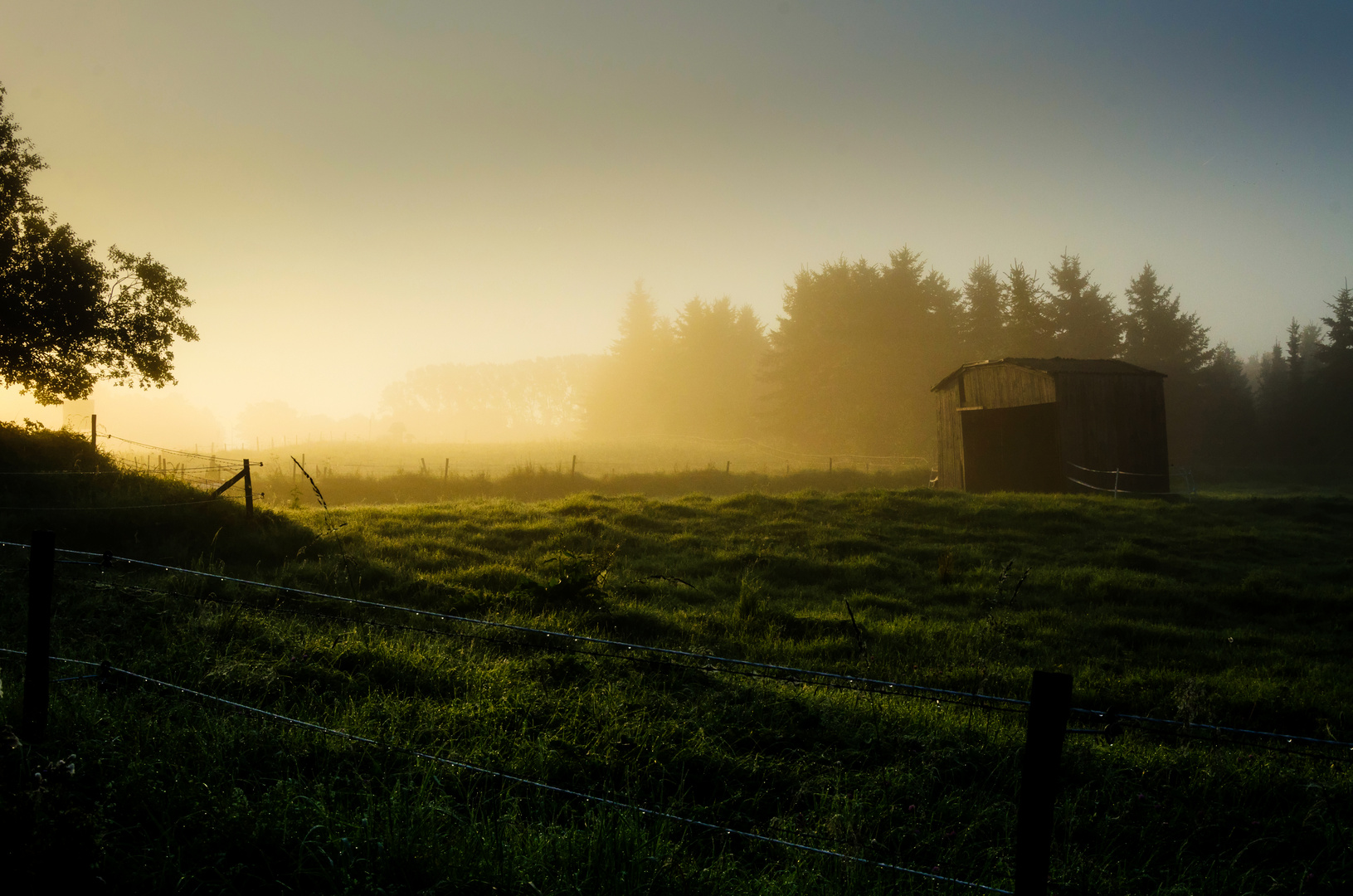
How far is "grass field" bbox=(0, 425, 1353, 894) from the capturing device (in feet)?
12.1

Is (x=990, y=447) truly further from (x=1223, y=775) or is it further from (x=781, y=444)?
(x=781, y=444)

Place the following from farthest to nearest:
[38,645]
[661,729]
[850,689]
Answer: [850,689]
[661,729]
[38,645]

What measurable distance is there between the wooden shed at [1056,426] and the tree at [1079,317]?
87.4ft

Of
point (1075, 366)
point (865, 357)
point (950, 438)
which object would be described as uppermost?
point (865, 357)

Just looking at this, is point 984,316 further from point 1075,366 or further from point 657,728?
point 657,728

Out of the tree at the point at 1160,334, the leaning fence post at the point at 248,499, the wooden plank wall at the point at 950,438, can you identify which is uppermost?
the tree at the point at 1160,334

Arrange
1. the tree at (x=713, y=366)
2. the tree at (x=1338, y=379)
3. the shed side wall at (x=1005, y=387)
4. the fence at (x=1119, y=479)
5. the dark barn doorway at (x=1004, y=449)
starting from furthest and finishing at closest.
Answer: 1. the tree at (x=713, y=366)
2. the tree at (x=1338, y=379)
3. the dark barn doorway at (x=1004, y=449)
4. the shed side wall at (x=1005, y=387)
5. the fence at (x=1119, y=479)

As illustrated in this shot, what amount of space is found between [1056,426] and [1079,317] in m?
32.2

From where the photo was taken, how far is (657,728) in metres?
5.72

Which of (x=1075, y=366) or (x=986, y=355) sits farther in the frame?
(x=986, y=355)

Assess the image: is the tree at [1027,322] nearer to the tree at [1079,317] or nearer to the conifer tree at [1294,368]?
the tree at [1079,317]

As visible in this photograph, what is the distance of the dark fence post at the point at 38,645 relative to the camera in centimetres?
450

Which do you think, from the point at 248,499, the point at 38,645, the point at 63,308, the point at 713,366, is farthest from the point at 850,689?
the point at 713,366

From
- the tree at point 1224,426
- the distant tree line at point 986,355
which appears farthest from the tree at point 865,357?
the tree at point 1224,426
